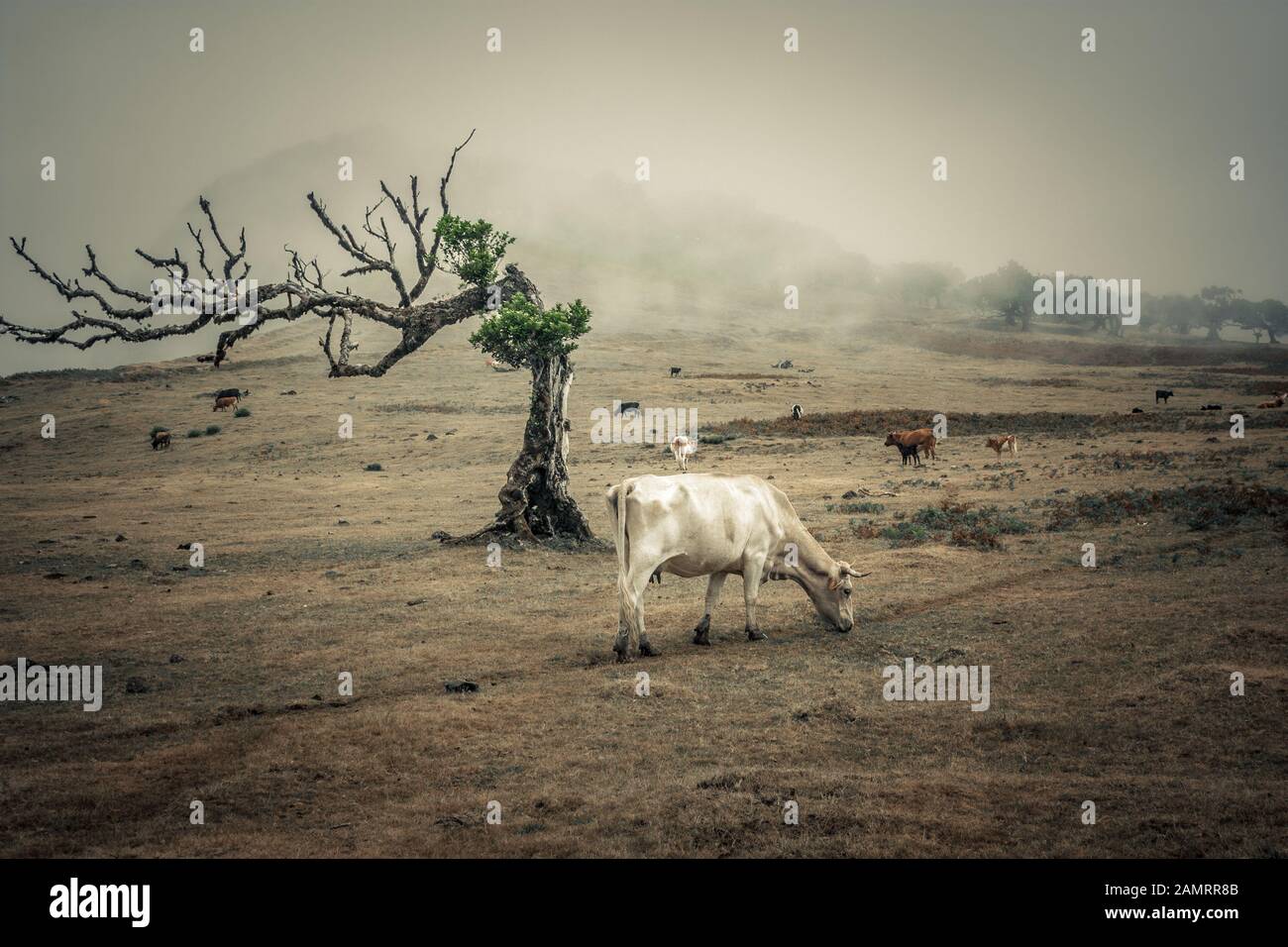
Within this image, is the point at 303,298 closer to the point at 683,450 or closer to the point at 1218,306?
the point at 683,450

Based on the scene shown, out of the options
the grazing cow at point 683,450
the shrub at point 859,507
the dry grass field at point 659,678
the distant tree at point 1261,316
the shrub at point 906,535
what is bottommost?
the dry grass field at point 659,678

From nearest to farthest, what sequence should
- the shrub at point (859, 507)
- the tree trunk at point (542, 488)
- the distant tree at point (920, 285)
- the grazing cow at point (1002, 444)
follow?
the tree trunk at point (542, 488), the shrub at point (859, 507), the grazing cow at point (1002, 444), the distant tree at point (920, 285)

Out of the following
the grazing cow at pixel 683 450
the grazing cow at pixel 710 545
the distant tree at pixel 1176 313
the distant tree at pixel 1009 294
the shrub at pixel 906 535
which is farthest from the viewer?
the distant tree at pixel 1176 313

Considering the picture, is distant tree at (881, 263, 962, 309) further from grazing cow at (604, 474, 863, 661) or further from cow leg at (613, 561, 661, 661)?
cow leg at (613, 561, 661, 661)

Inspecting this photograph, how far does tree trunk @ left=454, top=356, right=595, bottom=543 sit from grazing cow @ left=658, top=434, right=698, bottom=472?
14258 mm

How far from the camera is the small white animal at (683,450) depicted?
3942 cm

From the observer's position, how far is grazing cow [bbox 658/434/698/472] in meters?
39.4

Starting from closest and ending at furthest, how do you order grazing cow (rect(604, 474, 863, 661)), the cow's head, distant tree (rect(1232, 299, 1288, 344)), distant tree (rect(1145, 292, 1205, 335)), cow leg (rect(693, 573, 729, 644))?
grazing cow (rect(604, 474, 863, 661)) → cow leg (rect(693, 573, 729, 644)) → the cow's head → distant tree (rect(1232, 299, 1288, 344)) → distant tree (rect(1145, 292, 1205, 335))

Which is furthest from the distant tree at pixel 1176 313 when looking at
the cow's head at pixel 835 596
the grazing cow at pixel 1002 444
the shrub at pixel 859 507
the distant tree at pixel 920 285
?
the cow's head at pixel 835 596

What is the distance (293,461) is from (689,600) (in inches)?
1248

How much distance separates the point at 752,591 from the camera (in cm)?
1544

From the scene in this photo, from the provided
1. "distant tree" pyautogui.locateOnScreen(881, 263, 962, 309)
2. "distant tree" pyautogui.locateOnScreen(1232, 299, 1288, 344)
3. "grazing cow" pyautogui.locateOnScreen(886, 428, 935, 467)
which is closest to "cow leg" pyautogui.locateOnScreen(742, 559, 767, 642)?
"grazing cow" pyautogui.locateOnScreen(886, 428, 935, 467)

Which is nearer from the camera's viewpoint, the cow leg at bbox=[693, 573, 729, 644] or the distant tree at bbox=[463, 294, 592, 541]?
the cow leg at bbox=[693, 573, 729, 644]

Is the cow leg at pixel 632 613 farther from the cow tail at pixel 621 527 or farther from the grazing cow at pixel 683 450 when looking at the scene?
the grazing cow at pixel 683 450
